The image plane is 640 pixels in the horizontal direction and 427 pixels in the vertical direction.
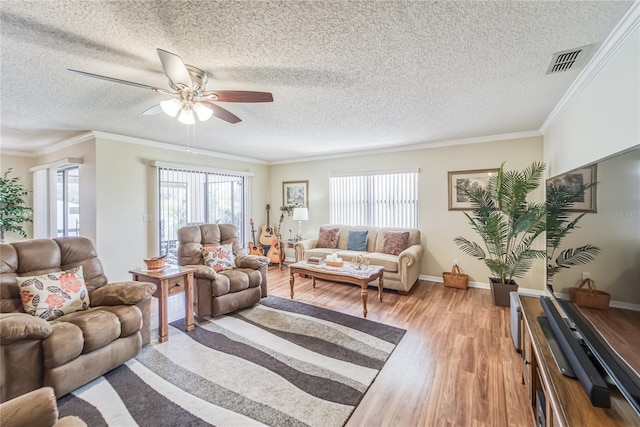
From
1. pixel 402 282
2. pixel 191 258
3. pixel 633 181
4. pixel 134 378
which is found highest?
pixel 633 181

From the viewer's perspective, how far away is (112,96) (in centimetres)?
A: 252

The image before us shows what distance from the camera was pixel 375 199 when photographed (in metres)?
5.13

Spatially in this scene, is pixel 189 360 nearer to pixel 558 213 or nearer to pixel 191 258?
pixel 191 258

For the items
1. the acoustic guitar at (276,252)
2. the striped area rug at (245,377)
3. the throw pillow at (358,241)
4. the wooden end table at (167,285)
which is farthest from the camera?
the acoustic guitar at (276,252)

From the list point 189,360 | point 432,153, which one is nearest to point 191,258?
point 189,360

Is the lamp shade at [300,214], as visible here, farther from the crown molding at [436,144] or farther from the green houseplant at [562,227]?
the green houseplant at [562,227]

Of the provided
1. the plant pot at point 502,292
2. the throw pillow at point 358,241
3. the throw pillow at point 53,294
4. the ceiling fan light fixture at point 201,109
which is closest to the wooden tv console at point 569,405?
the plant pot at point 502,292

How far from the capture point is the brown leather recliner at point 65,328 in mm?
1618

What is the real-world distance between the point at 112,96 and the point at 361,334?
11.3 ft

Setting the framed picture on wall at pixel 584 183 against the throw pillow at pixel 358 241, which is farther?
the throw pillow at pixel 358 241

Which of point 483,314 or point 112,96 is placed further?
point 483,314

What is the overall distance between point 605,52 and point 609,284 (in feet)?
5.50

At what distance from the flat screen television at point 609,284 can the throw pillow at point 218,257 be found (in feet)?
10.6

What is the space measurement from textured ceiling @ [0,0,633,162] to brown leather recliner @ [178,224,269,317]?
1.52 metres
